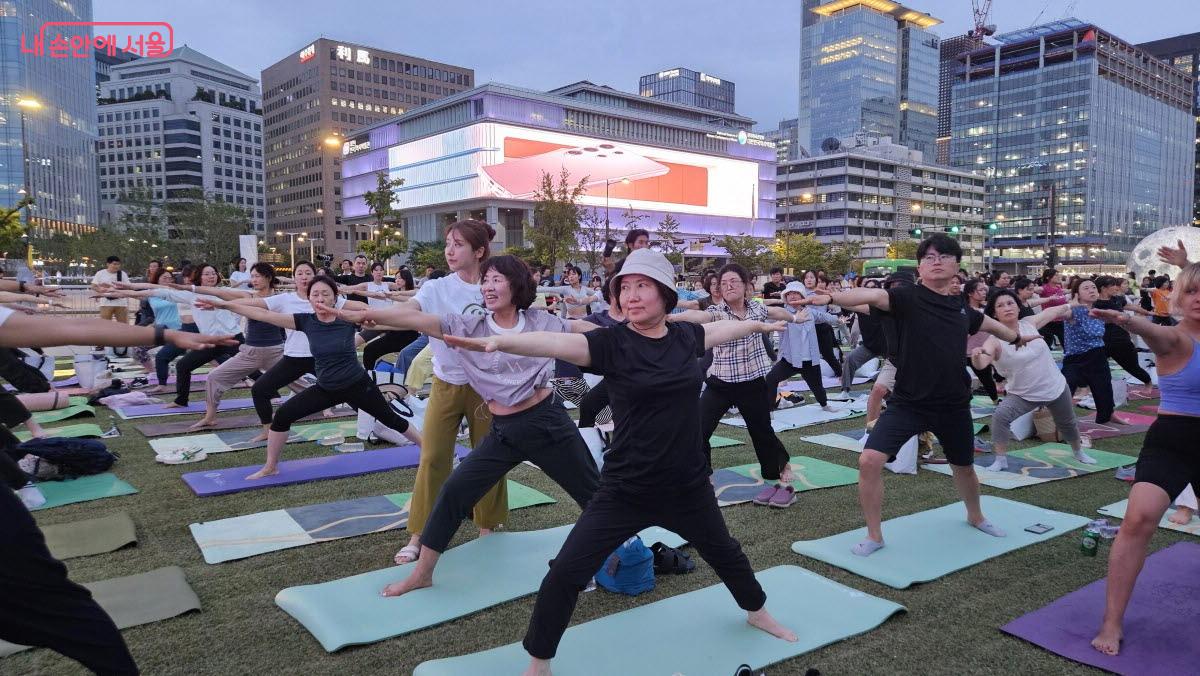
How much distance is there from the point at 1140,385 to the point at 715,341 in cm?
1256

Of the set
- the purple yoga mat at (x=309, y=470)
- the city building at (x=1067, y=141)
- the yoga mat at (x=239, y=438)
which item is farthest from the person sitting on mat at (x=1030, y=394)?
the city building at (x=1067, y=141)

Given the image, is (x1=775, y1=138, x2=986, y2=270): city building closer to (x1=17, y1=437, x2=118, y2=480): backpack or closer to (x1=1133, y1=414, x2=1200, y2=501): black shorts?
(x1=17, y1=437, x2=118, y2=480): backpack

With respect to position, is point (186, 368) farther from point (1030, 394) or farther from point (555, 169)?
point (555, 169)

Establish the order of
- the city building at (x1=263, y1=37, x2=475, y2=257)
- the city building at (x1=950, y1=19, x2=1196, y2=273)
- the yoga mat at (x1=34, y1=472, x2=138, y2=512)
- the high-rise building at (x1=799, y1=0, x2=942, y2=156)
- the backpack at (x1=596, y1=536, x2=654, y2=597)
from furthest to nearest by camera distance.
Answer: the high-rise building at (x1=799, y1=0, x2=942, y2=156)
the city building at (x1=263, y1=37, x2=475, y2=257)
the city building at (x1=950, y1=19, x2=1196, y2=273)
the yoga mat at (x1=34, y1=472, x2=138, y2=512)
the backpack at (x1=596, y1=536, x2=654, y2=597)

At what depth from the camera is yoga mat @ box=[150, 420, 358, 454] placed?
8.15m

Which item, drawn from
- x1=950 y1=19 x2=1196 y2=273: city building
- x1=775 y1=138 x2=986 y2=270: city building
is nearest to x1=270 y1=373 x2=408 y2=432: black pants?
x1=775 y1=138 x2=986 y2=270: city building

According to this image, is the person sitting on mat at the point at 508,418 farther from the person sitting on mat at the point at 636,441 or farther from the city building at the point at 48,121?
the city building at the point at 48,121

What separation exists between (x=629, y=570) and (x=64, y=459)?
18.7 ft

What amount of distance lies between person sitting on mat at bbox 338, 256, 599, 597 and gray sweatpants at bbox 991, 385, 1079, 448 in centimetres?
530

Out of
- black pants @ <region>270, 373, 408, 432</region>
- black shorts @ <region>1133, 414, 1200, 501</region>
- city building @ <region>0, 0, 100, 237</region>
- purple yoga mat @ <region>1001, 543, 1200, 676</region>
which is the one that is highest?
city building @ <region>0, 0, 100, 237</region>

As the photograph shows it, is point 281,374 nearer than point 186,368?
Yes

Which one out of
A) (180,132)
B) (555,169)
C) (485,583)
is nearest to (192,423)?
(485,583)

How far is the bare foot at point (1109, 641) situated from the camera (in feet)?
12.0

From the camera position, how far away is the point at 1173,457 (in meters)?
3.68
